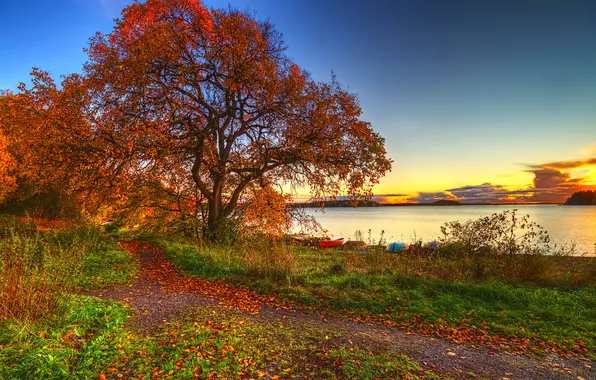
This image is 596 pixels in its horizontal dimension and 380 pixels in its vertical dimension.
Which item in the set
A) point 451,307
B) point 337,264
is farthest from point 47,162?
point 451,307

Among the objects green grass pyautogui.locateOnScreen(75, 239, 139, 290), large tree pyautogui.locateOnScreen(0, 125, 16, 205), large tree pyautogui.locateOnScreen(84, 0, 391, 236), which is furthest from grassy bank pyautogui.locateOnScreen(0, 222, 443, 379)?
large tree pyautogui.locateOnScreen(0, 125, 16, 205)

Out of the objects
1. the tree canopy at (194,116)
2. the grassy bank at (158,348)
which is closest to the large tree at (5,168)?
the tree canopy at (194,116)

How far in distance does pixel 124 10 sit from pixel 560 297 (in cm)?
1813

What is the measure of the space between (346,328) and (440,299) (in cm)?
271

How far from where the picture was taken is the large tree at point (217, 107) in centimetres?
1178

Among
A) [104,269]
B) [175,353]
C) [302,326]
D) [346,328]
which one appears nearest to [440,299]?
[346,328]

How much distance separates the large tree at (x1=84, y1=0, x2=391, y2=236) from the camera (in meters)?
11.8

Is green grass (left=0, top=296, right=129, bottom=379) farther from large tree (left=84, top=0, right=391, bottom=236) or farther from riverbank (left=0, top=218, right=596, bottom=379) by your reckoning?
large tree (left=84, top=0, right=391, bottom=236)

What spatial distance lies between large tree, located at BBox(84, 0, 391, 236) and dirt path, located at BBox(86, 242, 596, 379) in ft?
18.1

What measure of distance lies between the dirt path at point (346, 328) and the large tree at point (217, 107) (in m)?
5.50

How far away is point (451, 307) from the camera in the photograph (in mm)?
6902

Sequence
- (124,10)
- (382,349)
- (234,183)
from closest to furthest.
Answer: (382,349), (124,10), (234,183)

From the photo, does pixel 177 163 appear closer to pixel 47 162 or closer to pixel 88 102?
pixel 88 102

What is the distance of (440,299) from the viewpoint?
722cm
